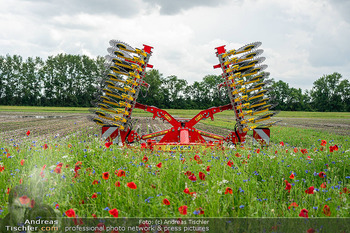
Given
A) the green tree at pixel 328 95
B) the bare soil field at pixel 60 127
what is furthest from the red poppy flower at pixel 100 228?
the green tree at pixel 328 95

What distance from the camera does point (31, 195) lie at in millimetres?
2963

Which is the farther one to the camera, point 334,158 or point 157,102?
point 157,102

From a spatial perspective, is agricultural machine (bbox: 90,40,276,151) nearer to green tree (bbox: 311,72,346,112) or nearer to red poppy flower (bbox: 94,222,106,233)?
red poppy flower (bbox: 94,222,106,233)

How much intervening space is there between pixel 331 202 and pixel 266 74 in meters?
4.33

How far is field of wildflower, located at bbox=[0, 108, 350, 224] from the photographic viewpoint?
107 inches

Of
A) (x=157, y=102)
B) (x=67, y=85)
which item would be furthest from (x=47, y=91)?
(x=157, y=102)

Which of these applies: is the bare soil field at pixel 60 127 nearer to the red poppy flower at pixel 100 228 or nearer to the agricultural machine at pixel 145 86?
the agricultural machine at pixel 145 86

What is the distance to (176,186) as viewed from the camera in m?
3.27

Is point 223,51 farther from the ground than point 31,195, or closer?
farther from the ground

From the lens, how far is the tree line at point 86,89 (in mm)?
60500

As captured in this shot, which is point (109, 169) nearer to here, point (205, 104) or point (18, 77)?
point (205, 104)

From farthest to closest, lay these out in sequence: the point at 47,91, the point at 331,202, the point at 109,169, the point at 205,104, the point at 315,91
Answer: the point at 315,91 < the point at 47,91 < the point at 205,104 < the point at 109,169 < the point at 331,202

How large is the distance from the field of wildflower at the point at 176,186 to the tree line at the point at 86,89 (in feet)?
168

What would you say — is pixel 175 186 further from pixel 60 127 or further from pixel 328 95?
pixel 328 95
